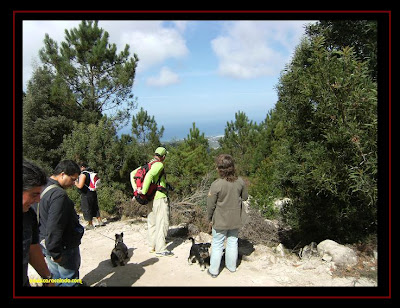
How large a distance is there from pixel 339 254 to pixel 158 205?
120 inches

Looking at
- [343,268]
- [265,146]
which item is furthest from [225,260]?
[265,146]

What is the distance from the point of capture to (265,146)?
622 inches

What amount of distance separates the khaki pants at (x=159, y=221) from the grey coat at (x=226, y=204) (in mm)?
1130

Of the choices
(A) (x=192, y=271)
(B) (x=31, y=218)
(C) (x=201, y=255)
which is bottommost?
(A) (x=192, y=271)

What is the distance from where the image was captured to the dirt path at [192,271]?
3842 mm

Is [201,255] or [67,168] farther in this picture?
[201,255]

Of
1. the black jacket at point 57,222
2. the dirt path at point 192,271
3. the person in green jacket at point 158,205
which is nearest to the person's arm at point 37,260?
the black jacket at point 57,222

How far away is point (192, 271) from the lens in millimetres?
4242

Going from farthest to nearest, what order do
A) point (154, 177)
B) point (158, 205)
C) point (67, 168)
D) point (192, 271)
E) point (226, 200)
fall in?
point (158, 205) → point (154, 177) → point (192, 271) → point (226, 200) → point (67, 168)

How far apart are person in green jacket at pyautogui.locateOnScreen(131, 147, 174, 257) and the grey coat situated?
1.13m

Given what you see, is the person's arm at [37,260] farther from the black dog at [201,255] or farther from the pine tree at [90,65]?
the pine tree at [90,65]

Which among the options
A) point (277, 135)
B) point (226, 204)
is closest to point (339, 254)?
point (226, 204)

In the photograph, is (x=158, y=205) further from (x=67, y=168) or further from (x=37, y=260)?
(x=37, y=260)
